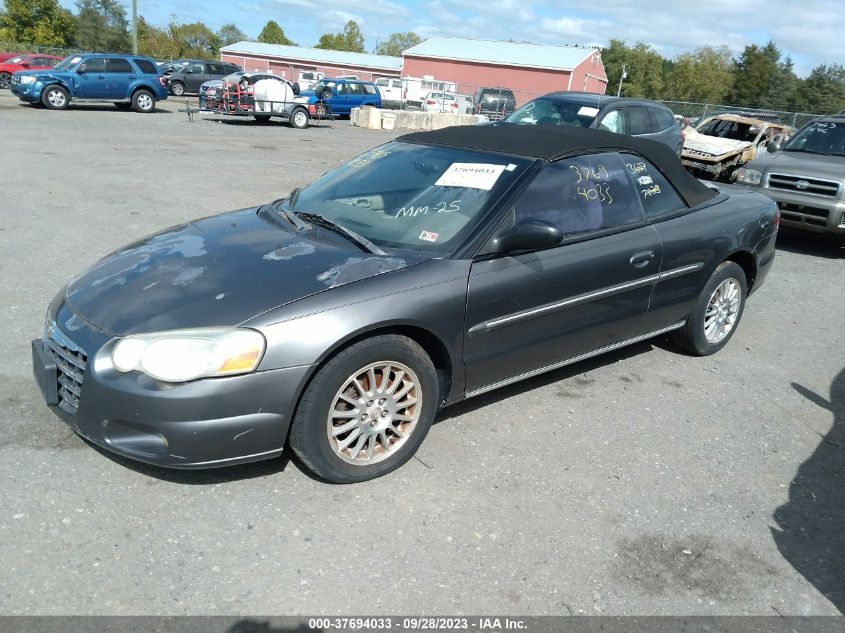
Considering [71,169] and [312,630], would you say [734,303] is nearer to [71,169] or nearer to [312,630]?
[312,630]

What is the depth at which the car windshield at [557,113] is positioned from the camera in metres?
10.7

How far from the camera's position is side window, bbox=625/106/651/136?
11.1 meters

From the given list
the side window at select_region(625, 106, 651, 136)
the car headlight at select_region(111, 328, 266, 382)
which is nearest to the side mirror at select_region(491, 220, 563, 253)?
the car headlight at select_region(111, 328, 266, 382)

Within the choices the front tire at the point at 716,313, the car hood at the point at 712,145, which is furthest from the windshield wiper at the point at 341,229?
the car hood at the point at 712,145

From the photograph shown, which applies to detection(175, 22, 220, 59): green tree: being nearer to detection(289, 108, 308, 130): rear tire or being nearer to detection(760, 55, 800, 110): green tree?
detection(760, 55, 800, 110): green tree

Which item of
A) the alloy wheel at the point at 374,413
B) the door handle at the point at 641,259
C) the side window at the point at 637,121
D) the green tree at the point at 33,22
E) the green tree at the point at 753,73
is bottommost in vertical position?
the alloy wheel at the point at 374,413

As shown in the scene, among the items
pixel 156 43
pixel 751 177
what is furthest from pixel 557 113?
pixel 156 43

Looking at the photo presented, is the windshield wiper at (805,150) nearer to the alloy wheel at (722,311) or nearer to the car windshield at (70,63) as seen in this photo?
the alloy wheel at (722,311)

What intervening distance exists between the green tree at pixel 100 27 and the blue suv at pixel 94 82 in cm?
4176

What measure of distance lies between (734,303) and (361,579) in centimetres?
388

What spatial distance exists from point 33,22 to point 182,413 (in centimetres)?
6409

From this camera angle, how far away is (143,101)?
22391 millimetres

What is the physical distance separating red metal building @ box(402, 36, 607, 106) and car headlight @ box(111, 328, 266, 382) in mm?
55902

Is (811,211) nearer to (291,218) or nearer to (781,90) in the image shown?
(291,218)
